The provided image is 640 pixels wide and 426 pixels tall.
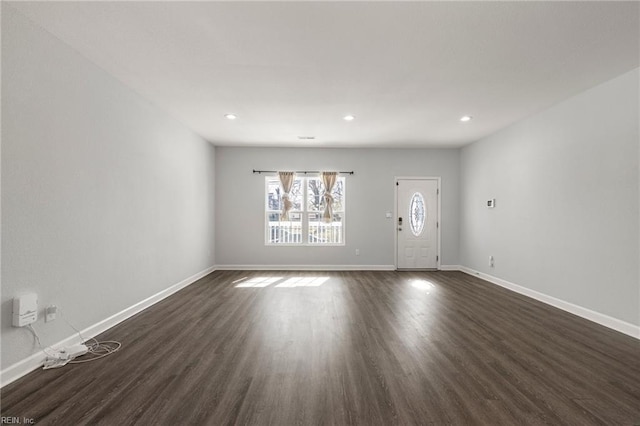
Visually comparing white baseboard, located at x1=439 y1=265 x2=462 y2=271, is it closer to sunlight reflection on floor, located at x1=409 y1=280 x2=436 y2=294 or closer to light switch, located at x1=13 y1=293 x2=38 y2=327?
sunlight reflection on floor, located at x1=409 y1=280 x2=436 y2=294

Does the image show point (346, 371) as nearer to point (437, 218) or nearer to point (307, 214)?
point (307, 214)

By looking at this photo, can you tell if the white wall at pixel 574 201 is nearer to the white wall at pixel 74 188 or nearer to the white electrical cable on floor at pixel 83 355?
the white electrical cable on floor at pixel 83 355

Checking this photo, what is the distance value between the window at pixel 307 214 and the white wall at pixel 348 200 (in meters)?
0.17

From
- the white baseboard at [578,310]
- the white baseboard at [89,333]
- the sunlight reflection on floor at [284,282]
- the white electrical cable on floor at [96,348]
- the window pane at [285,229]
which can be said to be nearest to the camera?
the white baseboard at [89,333]

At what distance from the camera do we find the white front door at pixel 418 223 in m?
6.57

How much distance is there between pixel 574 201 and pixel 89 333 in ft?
18.4

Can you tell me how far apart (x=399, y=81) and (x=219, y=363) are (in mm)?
3252

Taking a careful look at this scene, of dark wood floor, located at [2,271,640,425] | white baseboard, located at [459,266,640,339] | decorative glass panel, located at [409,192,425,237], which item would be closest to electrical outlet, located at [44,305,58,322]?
dark wood floor, located at [2,271,640,425]

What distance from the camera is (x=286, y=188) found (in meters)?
6.50

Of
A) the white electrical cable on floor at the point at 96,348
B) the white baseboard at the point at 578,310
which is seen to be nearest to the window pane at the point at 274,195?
the white electrical cable on floor at the point at 96,348

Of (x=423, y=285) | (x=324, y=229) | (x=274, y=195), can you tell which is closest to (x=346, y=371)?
(x=423, y=285)

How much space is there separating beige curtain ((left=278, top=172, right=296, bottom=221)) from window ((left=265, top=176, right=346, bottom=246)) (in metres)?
0.08

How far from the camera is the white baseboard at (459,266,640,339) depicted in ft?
9.80

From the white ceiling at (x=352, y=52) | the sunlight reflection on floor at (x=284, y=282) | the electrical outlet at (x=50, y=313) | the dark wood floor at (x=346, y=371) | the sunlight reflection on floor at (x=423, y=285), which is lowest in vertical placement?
the sunlight reflection on floor at (x=423, y=285)
